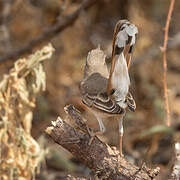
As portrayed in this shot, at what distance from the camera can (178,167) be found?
2383mm

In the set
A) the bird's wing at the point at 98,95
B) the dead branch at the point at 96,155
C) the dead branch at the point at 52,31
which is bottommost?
the dead branch at the point at 96,155

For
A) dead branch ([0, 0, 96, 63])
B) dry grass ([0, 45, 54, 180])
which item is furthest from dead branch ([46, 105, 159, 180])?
dead branch ([0, 0, 96, 63])

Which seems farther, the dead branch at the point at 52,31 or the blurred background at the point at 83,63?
the blurred background at the point at 83,63

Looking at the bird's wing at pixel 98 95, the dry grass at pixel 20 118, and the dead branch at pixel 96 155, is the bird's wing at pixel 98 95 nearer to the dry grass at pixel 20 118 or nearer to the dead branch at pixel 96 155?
the dead branch at pixel 96 155

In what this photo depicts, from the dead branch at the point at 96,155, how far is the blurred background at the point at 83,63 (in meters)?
2.04

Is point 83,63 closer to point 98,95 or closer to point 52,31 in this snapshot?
point 52,31

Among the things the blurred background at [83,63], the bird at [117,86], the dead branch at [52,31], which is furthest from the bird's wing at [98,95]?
the blurred background at [83,63]

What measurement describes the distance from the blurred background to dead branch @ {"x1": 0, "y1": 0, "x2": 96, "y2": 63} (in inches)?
3.1

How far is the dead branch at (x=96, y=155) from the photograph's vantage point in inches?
93.1

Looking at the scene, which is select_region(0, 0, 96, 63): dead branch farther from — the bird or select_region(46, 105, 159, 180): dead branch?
select_region(46, 105, 159, 180): dead branch

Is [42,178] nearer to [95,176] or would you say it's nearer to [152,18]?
[95,176]

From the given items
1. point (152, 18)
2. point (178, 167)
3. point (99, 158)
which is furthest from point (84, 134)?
point (152, 18)

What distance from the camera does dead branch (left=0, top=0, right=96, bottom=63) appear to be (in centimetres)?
425

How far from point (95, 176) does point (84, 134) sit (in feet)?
0.75
